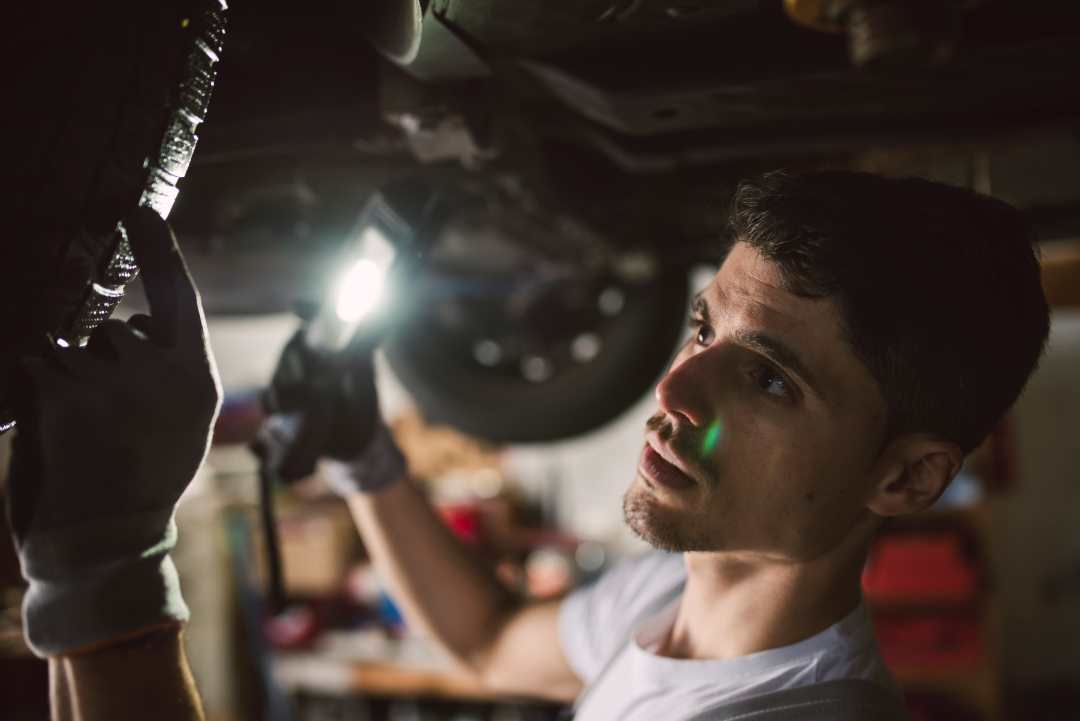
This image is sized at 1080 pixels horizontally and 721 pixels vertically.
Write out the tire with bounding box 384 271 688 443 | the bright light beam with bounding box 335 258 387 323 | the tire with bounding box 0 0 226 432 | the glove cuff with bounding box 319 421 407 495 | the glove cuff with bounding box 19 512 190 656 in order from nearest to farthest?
the tire with bounding box 0 0 226 432
the glove cuff with bounding box 19 512 190 656
the bright light beam with bounding box 335 258 387 323
the glove cuff with bounding box 319 421 407 495
the tire with bounding box 384 271 688 443

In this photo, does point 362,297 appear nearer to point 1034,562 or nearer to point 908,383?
point 908,383

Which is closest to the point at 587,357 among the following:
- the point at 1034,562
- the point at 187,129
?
the point at 187,129

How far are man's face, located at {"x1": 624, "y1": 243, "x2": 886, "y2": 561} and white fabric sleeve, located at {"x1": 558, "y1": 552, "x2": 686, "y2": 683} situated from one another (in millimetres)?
330

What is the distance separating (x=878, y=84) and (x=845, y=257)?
152mm

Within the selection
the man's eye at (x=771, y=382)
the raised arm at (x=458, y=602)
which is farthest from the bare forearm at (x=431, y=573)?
the man's eye at (x=771, y=382)

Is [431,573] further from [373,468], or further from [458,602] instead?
[373,468]

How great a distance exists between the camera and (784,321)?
2.24 ft

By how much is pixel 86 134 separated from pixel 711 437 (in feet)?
1.80

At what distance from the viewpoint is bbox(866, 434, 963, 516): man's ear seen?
0.71 metres

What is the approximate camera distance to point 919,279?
26.1 inches

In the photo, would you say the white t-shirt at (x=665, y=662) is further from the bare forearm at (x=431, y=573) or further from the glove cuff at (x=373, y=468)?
the glove cuff at (x=373, y=468)

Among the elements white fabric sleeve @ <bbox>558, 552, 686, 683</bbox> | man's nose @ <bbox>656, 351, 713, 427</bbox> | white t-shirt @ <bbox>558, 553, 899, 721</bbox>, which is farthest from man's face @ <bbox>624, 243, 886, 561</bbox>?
white fabric sleeve @ <bbox>558, 552, 686, 683</bbox>

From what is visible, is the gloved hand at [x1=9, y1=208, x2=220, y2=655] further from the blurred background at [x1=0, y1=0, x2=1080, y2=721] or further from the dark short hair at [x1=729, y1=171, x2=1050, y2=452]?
the dark short hair at [x1=729, y1=171, x2=1050, y2=452]

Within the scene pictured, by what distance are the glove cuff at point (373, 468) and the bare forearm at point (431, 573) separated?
0.06 ft
